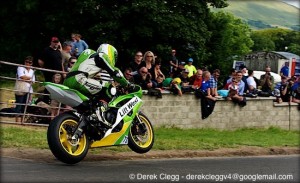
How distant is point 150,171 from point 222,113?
10066 millimetres

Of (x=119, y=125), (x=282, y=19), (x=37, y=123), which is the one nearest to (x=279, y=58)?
(x=282, y=19)

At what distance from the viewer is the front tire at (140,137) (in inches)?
454

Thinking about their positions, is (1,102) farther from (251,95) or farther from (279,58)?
(279,58)

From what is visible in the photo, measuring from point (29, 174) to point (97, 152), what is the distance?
3.11 metres

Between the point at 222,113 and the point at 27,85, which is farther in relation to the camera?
the point at 222,113

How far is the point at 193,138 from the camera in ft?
51.9

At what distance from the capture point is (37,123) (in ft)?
49.5

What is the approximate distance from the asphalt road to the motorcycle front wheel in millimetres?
178

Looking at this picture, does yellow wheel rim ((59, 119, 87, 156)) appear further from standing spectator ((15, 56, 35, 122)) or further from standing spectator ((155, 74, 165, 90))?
standing spectator ((155, 74, 165, 90))

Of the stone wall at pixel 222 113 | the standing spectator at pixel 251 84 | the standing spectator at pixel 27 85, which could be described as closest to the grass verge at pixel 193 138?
the stone wall at pixel 222 113

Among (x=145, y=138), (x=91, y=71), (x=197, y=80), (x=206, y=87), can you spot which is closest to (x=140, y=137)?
(x=145, y=138)

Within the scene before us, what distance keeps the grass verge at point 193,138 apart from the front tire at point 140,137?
80cm

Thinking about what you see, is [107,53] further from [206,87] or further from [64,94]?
[206,87]

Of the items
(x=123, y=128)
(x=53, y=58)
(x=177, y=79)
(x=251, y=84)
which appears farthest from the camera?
(x=251, y=84)
